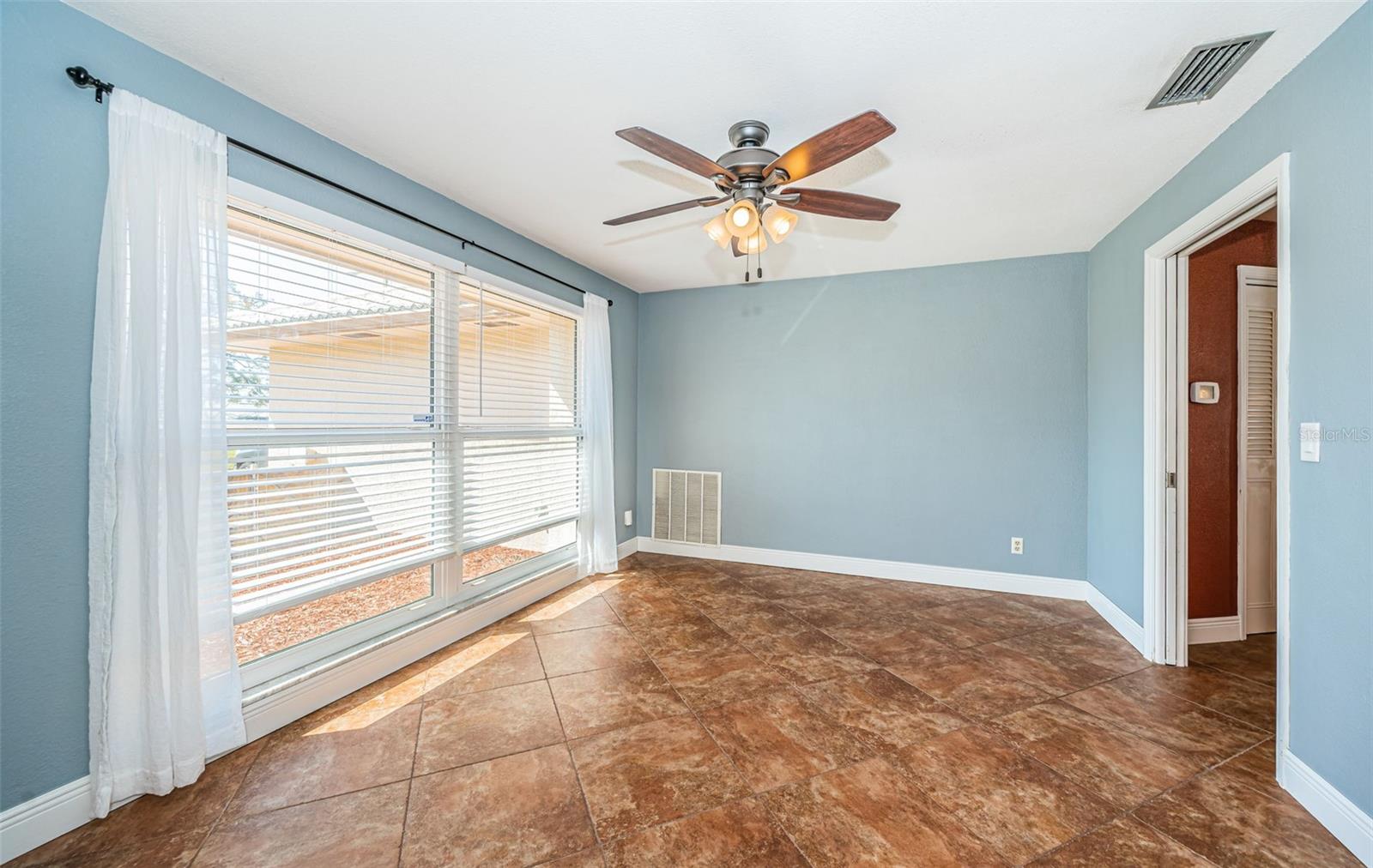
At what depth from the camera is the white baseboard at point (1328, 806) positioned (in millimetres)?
1502

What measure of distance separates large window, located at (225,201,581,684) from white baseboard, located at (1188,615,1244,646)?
4217 mm

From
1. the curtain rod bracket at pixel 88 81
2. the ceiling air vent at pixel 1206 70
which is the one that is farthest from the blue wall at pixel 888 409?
the curtain rod bracket at pixel 88 81

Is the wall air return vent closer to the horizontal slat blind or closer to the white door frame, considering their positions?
the white door frame

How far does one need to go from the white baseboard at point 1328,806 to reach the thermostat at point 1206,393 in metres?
1.99

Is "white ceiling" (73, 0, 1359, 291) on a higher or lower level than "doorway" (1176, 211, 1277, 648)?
higher

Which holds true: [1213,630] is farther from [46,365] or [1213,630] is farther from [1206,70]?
[46,365]

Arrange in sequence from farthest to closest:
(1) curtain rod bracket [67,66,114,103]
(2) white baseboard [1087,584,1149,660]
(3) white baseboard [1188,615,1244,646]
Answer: (3) white baseboard [1188,615,1244,646] → (2) white baseboard [1087,584,1149,660] → (1) curtain rod bracket [67,66,114,103]

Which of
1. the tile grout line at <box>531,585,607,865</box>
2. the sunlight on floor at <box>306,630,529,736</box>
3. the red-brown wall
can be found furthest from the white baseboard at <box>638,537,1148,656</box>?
the tile grout line at <box>531,585,607,865</box>

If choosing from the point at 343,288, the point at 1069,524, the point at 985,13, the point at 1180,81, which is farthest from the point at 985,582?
the point at 343,288

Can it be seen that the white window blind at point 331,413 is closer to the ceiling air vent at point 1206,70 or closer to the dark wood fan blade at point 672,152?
the dark wood fan blade at point 672,152

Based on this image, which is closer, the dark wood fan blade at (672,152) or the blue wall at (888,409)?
the dark wood fan blade at (672,152)

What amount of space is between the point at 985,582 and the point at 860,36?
151 inches

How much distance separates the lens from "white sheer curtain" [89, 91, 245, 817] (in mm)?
1646

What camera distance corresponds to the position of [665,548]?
5020mm
